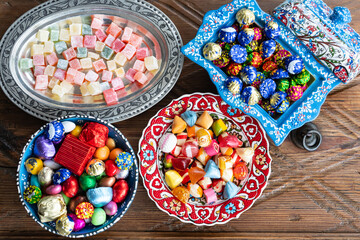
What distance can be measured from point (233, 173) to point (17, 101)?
3.10 ft

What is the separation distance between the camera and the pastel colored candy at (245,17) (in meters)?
1.16

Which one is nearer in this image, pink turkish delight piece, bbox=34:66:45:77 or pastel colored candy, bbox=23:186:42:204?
pastel colored candy, bbox=23:186:42:204

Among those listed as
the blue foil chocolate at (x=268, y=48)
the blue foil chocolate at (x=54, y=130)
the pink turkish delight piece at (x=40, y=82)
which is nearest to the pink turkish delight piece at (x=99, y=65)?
the pink turkish delight piece at (x=40, y=82)

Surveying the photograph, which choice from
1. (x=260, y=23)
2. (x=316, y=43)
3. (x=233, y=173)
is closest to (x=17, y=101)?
(x=233, y=173)

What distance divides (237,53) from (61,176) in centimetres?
80

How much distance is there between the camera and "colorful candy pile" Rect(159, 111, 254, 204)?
3.88 ft

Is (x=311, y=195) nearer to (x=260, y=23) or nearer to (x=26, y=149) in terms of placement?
(x=260, y=23)

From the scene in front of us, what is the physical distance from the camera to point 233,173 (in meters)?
1.23

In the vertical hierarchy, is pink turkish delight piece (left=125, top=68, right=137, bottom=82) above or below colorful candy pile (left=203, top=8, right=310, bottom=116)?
below

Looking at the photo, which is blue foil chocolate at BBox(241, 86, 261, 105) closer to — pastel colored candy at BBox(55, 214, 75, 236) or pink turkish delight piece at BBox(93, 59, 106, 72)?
pink turkish delight piece at BBox(93, 59, 106, 72)

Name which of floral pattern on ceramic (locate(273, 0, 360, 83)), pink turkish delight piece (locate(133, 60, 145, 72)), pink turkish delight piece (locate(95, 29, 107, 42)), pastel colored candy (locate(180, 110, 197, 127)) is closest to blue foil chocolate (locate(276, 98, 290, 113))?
floral pattern on ceramic (locate(273, 0, 360, 83))

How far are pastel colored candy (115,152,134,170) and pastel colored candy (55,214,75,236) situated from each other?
0.25m

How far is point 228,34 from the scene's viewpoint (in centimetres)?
116

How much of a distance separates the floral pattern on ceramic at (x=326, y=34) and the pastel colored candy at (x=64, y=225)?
3.67 ft
